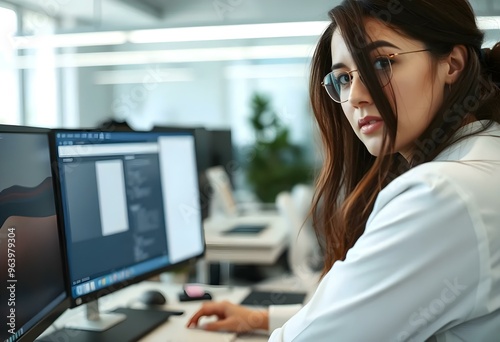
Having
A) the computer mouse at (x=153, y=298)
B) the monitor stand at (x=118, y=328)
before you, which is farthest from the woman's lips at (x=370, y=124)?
the computer mouse at (x=153, y=298)

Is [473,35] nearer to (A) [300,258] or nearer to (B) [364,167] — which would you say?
(B) [364,167]

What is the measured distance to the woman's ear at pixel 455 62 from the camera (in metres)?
0.94

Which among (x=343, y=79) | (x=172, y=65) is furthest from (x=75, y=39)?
(x=343, y=79)

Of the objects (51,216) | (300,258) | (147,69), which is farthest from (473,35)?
(147,69)

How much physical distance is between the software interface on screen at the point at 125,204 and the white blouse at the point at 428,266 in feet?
1.99

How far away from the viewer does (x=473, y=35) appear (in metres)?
0.95

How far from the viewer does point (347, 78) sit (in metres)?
1.00

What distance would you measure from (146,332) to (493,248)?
89 centimetres

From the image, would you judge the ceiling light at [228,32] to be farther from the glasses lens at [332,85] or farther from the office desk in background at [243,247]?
the glasses lens at [332,85]

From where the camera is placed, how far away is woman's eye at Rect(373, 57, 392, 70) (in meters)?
0.90

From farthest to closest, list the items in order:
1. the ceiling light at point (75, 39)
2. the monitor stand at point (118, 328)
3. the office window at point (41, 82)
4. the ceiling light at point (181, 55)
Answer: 1. the ceiling light at point (181, 55)
2. the office window at point (41, 82)
3. the ceiling light at point (75, 39)
4. the monitor stand at point (118, 328)

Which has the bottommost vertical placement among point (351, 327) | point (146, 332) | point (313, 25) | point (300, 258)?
point (300, 258)

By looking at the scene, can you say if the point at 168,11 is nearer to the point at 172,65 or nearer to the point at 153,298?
the point at 153,298

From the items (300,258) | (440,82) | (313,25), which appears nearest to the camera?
(440,82)
